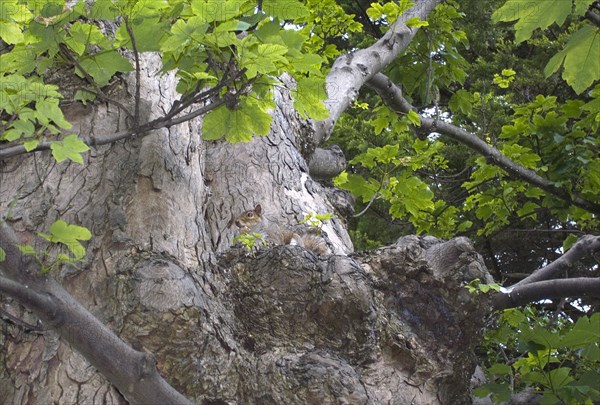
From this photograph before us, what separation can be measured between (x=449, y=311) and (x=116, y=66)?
1411mm

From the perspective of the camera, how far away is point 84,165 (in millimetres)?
2729

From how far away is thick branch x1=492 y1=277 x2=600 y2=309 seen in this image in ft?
8.71

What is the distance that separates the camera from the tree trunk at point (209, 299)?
230 centimetres

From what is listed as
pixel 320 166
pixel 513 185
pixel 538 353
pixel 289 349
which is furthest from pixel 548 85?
pixel 289 349

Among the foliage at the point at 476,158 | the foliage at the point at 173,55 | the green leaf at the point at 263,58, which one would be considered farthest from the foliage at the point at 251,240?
the foliage at the point at 476,158

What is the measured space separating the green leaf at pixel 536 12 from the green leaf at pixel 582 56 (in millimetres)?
174

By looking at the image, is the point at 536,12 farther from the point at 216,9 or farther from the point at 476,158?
the point at 476,158

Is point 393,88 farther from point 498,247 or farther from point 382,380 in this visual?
point 498,247

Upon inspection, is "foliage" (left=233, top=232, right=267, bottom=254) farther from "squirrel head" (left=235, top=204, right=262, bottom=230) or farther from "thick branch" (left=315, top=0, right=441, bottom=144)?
"thick branch" (left=315, top=0, right=441, bottom=144)

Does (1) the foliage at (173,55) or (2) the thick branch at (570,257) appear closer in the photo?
(1) the foliage at (173,55)

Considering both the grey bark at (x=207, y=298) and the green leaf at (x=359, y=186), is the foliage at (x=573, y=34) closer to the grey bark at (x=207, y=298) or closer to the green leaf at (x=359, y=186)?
the grey bark at (x=207, y=298)

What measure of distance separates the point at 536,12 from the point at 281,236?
127cm

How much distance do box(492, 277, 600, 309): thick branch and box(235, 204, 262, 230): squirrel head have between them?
947 millimetres

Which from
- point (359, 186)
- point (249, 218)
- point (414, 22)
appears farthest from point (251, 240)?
point (414, 22)
